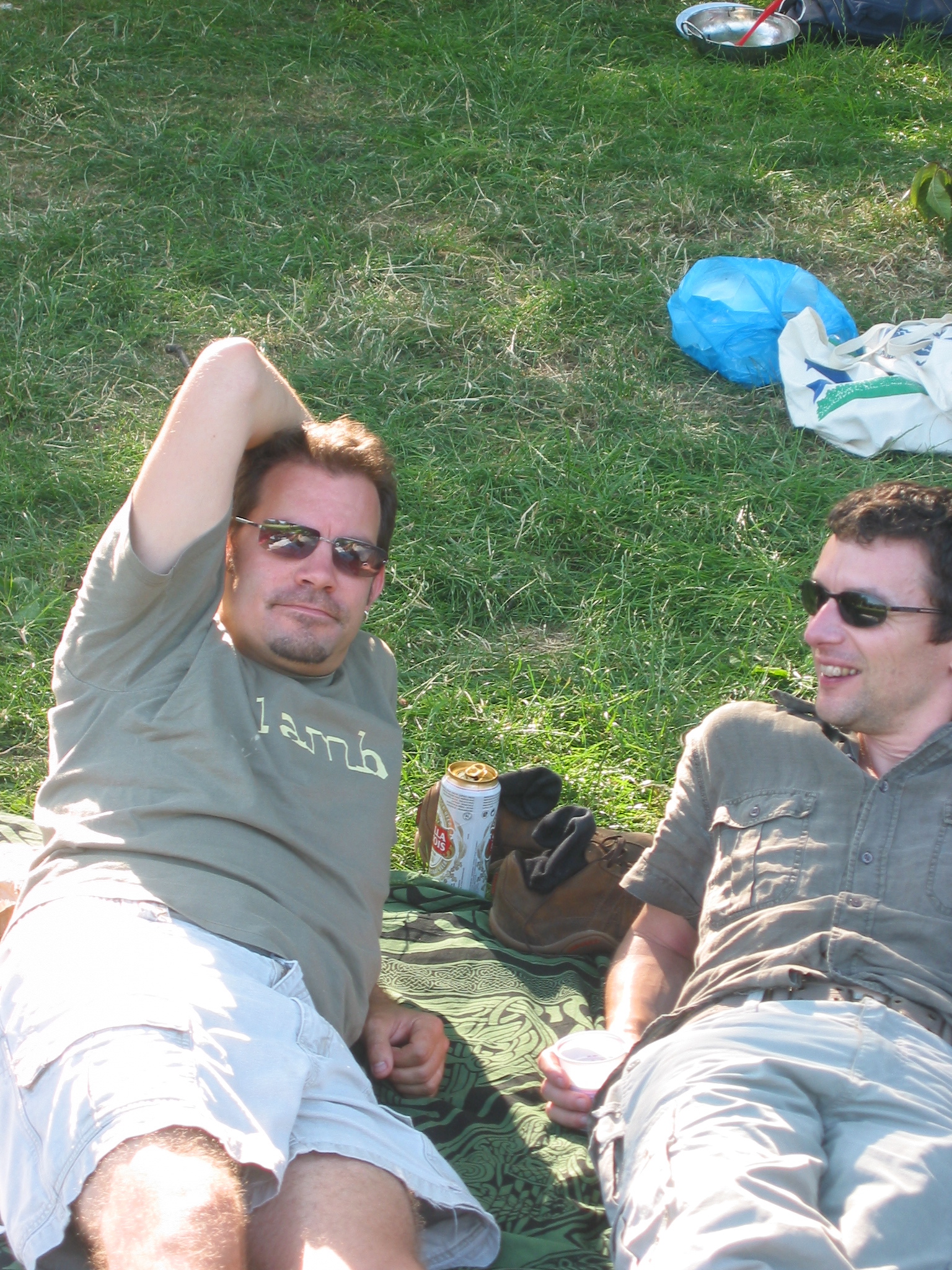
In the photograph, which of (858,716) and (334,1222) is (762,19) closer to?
(858,716)

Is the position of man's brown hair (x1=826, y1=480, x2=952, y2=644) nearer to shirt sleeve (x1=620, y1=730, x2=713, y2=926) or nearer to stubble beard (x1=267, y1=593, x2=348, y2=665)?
shirt sleeve (x1=620, y1=730, x2=713, y2=926)

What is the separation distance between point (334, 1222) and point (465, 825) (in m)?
1.51

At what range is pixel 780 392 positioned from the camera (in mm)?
5477

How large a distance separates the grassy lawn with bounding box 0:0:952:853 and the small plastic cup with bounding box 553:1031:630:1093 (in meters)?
1.16

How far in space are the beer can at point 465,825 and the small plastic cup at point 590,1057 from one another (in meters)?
0.81

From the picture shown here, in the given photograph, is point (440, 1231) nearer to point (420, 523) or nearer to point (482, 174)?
point (420, 523)

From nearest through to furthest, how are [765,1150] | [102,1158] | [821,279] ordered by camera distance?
[102,1158]
[765,1150]
[821,279]

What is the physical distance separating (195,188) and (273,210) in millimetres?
463

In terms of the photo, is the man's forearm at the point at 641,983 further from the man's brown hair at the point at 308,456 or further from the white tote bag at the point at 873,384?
the white tote bag at the point at 873,384

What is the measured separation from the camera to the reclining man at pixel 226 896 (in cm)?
175

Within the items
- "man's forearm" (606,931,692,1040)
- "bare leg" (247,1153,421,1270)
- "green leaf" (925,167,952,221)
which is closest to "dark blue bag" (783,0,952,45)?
"green leaf" (925,167,952,221)

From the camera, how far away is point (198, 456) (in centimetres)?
248

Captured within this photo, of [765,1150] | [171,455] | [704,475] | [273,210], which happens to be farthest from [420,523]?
[765,1150]

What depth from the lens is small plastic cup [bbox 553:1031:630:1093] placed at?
2434 mm
